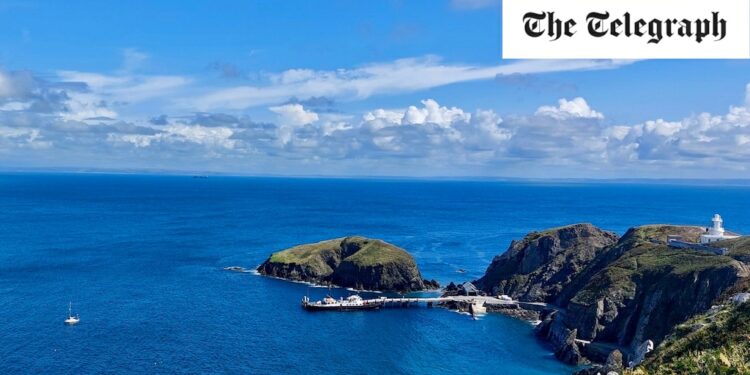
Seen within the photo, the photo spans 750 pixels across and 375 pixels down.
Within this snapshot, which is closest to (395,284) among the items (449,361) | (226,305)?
(226,305)

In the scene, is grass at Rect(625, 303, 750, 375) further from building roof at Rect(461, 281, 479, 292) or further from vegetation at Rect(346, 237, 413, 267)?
vegetation at Rect(346, 237, 413, 267)

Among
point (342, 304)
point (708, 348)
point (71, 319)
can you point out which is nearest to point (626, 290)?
point (342, 304)

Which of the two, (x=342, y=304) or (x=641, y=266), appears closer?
(x=641, y=266)

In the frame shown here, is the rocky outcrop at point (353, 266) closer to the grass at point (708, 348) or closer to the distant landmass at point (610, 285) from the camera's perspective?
the distant landmass at point (610, 285)

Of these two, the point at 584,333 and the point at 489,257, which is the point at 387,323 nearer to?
the point at 584,333

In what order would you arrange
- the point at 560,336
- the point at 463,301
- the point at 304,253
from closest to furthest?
the point at 560,336 < the point at 463,301 < the point at 304,253

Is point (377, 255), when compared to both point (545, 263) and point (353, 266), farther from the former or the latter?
point (545, 263)

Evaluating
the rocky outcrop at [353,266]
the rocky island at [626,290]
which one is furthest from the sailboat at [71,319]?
the rocky island at [626,290]
